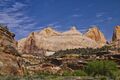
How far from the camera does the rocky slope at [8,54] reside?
145ft

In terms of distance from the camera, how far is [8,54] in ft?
154

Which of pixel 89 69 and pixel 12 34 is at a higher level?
pixel 12 34

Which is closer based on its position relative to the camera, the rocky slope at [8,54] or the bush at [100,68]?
the rocky slope at [8,54]

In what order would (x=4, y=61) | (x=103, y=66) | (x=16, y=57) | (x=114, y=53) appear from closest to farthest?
(x=4, y=61)
(x=16, y=57)
(x=103, y=66)
(x=114, y=53)

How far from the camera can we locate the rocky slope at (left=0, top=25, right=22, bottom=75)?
44.1 metres

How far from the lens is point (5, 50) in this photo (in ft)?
154

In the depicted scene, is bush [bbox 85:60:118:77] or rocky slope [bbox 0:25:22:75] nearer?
rocky slope [bbox 0:25:22:75]

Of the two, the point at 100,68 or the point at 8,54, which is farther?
the point at 100,68

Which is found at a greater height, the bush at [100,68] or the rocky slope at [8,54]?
the rocky slope at [8,54]

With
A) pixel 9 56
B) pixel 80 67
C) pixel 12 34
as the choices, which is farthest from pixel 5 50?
pixel 80 67

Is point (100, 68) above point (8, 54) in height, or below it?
below

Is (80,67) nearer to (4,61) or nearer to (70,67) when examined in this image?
(70,67)

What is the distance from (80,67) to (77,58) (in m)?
12.3

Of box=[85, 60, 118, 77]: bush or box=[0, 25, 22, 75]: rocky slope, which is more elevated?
box=[0, 25, 22, 75]: rocky slope
